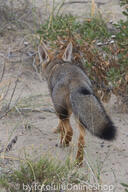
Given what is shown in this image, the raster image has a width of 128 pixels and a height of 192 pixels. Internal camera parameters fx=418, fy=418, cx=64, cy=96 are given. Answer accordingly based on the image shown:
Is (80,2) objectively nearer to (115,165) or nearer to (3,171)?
(115,165)

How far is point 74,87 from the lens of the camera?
180 inches

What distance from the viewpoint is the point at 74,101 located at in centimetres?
443

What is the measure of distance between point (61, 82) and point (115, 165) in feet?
3.70

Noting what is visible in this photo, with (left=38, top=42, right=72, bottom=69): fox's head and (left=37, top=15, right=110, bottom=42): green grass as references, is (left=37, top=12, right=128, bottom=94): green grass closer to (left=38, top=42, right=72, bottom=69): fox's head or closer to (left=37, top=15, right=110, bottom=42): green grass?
(left=37, top=15, right=110, bottom=42): green grass

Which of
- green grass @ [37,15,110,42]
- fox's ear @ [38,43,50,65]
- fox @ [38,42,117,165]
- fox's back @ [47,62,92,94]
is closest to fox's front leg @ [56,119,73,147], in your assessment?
fox @ [38,42,117,165]

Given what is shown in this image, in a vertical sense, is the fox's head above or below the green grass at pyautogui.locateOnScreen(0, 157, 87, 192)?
above

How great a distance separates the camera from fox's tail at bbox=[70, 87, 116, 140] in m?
4.08

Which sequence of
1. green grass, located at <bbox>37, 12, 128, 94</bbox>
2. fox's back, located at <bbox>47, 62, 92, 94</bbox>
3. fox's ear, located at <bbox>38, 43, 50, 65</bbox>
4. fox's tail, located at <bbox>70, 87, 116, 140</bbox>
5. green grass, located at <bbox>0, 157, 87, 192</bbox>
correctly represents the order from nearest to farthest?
green grass, located at <bbox>0, 157, 87, 192</bbox>, fox's tail, located at <bbox>70, 87, 116, 140</bbox>, fox's back, located at <bbox>47, 62, 92, 94</bbox>, green grass, located at <bbox>37, 12, 128, 94</bbox>, fox's ear, located at <bbox>38, 43, 50, 65</bbox>

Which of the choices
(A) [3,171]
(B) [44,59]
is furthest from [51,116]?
(A) [3,171]

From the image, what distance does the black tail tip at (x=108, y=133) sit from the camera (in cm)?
391

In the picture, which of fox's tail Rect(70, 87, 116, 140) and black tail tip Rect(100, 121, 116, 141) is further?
fox's tail Rect(70, 87, 116, 140)

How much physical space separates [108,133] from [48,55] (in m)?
2.06

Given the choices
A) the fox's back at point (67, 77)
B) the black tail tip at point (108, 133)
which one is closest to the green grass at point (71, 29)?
the fox's back at point (67, 77)

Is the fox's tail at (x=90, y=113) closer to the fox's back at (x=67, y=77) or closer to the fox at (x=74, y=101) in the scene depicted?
the fox at (x=74, y=101)
